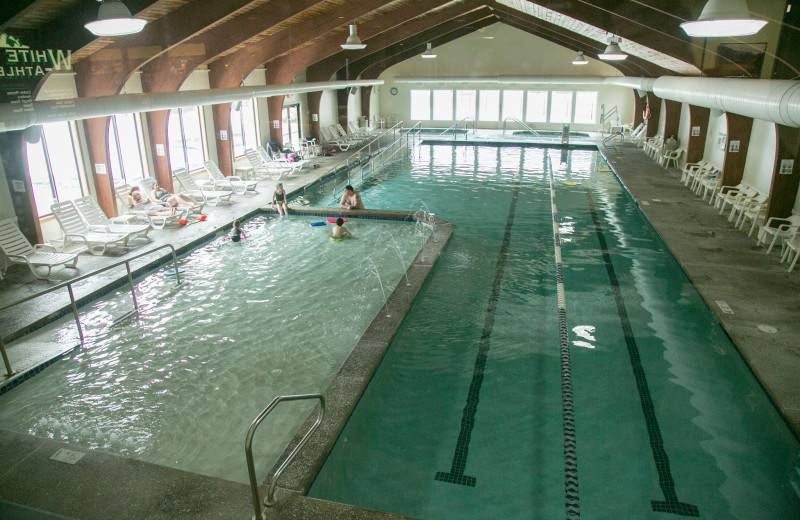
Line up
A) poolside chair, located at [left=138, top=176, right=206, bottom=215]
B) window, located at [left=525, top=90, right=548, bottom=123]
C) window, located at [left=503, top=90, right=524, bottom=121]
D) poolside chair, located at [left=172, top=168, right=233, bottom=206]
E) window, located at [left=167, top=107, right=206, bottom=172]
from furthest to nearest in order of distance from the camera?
window, located at [left=503, top=90, right=524, bottom=121], window, located at [left=525, top=90, right=548, bottom=123], window, located at [left=167, top=107, right=206, bottom=172], poolside chair, located at [left=172, top=168, right=233, bottom=206], poolside chair, located at [left=138, top=176, right=206, bottom=215]

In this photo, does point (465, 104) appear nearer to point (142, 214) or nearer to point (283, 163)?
point (283, 163)

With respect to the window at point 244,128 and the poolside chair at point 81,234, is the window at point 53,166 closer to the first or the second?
the poolside chair at point 81,234

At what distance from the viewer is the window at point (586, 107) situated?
25.5 metres

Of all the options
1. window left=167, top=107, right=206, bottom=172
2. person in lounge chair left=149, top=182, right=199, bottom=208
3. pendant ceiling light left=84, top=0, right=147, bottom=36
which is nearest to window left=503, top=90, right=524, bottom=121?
window left=167, top=107, right=206, bottom=172

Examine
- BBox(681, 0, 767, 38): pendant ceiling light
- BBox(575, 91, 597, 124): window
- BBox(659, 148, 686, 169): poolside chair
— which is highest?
BBox(681, 0, 767, 38): pendant ceiling light

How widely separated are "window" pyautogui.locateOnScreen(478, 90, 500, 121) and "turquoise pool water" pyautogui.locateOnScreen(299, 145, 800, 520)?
19.5 m

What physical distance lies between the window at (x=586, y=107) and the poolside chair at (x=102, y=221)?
22.1 meters

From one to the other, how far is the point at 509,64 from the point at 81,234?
21.4 metres

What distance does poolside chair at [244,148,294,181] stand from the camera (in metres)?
14.5

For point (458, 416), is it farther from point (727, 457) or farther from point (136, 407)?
point (136, 407)

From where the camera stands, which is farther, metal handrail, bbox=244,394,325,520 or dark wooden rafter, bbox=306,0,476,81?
dark wooden rafter, bbox=306,0,476,81

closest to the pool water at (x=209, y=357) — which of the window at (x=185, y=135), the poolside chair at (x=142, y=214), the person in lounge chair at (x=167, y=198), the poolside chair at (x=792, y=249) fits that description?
the poolside chair at (x=142, y=214)

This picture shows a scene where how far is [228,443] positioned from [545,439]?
265cm

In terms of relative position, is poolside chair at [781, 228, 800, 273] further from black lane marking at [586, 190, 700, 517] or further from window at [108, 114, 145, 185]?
window at [108, 114, 145, 185]
